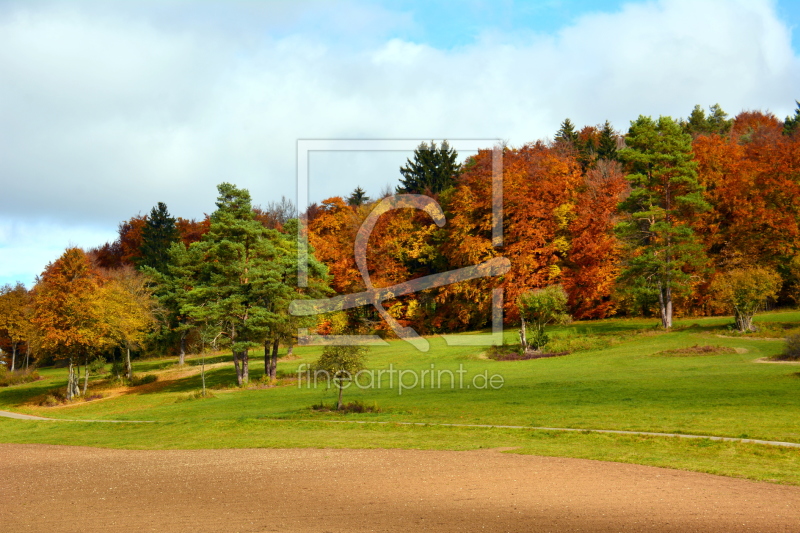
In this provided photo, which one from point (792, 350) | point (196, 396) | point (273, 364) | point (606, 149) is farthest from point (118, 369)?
point (606, 149)

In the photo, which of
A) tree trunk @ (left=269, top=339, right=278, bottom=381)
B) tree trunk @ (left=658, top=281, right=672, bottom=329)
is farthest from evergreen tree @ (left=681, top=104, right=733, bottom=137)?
tree trunk @ (left=269, top=339, right=278, bottom=381)

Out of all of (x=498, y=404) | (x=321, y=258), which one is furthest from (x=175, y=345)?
(x=498, y=404)

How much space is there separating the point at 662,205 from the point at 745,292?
14.0 metres

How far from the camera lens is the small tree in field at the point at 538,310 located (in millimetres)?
46781

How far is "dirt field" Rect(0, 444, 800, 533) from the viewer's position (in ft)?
39.8

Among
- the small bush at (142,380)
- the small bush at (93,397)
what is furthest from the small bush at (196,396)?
the small bush at (142,380)

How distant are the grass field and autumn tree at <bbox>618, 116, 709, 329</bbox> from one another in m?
4.35

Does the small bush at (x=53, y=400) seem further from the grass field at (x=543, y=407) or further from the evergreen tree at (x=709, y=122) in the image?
the evergreen tree at (x=709, y=122)

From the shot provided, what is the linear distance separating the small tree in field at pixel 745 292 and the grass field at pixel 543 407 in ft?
4.98

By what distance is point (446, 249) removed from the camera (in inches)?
2608

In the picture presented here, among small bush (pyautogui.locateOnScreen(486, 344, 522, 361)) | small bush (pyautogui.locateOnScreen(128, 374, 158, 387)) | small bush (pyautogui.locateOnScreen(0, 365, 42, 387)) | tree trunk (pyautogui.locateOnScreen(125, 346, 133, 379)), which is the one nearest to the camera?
small bush (pyautogui.locateOnScreen(486, 344, 522, 361))

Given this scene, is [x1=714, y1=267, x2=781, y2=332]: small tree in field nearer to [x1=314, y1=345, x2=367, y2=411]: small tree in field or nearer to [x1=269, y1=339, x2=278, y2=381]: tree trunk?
[x1=314, y1=345, x2=367, y2=411]: small tree in field

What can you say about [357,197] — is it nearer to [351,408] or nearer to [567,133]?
[567,133]

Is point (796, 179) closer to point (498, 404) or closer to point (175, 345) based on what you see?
point (498, 404)
